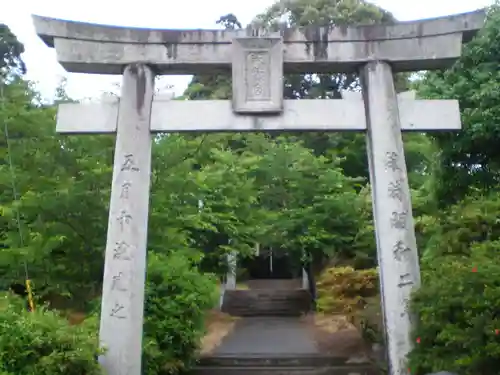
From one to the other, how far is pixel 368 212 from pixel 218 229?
4.36 metres

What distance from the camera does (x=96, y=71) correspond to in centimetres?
765

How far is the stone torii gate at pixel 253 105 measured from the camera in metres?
6.93

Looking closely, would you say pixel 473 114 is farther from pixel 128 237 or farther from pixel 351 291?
pixel 351 291

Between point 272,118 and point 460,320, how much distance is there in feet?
11.0

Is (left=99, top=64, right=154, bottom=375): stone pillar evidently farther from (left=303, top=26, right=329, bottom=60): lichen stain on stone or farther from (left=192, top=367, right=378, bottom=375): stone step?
(left=192, top=367, right=378, bottom=375): stone step

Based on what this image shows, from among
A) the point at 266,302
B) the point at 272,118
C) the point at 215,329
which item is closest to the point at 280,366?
the point at 272,118

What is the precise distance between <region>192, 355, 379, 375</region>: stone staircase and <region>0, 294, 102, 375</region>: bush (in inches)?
170

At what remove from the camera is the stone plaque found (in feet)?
23.9

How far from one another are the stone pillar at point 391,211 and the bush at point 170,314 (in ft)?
10.8

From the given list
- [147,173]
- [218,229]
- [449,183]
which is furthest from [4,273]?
[449,183]

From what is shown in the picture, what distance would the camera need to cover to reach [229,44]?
24.5ft

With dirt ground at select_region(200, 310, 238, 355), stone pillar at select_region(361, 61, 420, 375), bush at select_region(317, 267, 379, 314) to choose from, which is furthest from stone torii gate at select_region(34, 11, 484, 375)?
dirt ground at select_region(200, 310, 238, 355)

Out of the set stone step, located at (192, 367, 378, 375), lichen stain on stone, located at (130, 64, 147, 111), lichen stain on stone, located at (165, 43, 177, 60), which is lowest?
stone step, located at (192, 367, 378, 375)

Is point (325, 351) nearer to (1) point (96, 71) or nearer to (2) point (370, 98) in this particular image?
(2) point (370, 98)
